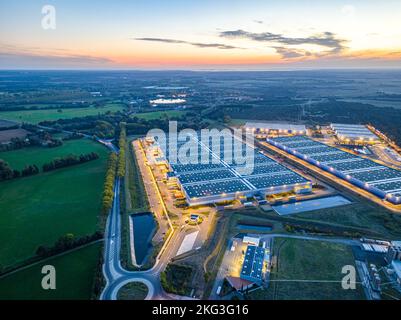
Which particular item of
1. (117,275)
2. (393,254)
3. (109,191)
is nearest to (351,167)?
(393,254)

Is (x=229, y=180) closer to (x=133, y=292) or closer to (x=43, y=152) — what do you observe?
(x=133, y=292)

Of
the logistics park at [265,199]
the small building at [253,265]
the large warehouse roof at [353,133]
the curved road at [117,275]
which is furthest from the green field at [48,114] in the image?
the small building at [253,265]

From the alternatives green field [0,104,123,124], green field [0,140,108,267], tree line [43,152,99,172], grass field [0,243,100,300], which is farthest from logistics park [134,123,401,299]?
Result: green field [0,104,123,124]

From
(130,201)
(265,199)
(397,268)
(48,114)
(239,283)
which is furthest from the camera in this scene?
(48,114)

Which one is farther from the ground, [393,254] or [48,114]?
[48,114]

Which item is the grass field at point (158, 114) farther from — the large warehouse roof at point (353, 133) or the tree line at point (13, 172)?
the large warehouse roof at point (353, 133)

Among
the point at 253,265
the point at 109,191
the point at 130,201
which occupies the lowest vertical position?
the point at 253,265

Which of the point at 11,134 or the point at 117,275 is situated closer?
the point at 117,275
